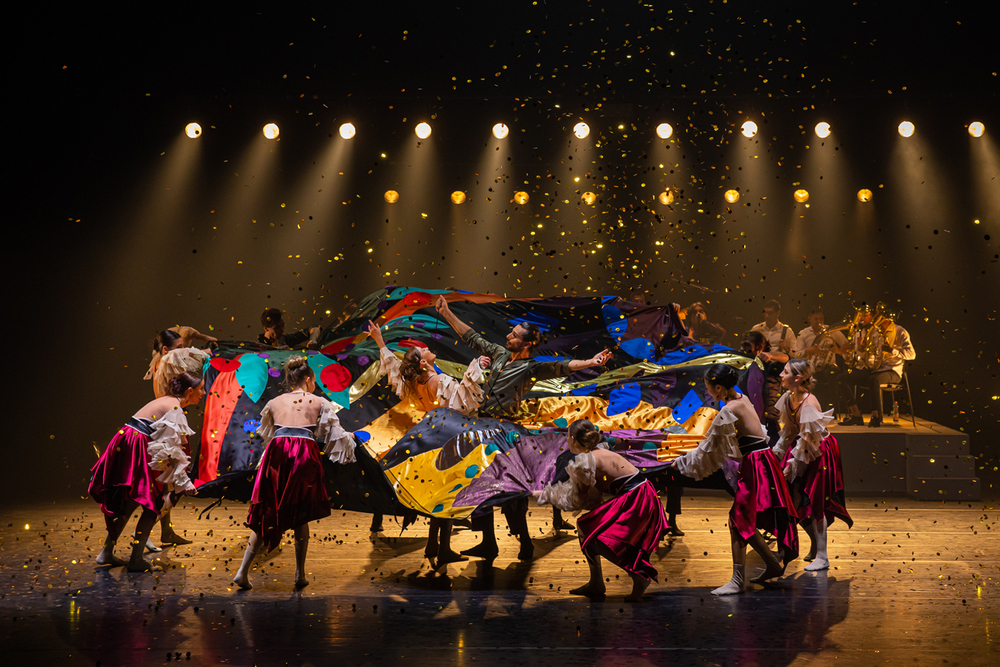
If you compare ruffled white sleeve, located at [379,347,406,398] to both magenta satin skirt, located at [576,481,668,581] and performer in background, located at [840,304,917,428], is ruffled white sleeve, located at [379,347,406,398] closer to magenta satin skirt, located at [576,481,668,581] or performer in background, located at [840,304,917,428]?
magenta satin skirt, located at [576,481,668,581]

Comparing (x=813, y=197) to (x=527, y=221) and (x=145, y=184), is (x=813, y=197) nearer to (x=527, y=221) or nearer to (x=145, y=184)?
(x=527, y=221)

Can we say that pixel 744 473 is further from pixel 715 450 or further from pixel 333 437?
pixel 333 437

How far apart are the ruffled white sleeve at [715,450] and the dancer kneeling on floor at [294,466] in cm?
176

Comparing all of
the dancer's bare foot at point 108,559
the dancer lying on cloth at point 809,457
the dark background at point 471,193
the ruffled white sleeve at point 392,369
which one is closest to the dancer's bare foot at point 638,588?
the dancer lying on cloth at point 809,457

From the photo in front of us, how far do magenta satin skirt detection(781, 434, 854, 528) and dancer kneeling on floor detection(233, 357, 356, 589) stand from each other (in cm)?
254

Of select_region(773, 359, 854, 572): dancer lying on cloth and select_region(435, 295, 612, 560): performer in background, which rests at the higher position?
select_region(435, 295, 612, 560): performer in background

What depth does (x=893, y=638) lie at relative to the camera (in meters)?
3.39

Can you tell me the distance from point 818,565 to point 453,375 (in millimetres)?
2670

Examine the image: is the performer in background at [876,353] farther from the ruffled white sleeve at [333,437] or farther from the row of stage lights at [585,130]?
the ruffled white sleeve at [333,437]

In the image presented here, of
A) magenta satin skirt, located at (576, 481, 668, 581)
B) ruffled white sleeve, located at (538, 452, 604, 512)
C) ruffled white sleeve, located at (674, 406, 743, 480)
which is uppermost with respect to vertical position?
ruffled white sleeve, located at (674, 406, 743, 480)

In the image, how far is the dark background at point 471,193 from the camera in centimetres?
812

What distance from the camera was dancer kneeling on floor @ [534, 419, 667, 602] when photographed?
3.87 meters

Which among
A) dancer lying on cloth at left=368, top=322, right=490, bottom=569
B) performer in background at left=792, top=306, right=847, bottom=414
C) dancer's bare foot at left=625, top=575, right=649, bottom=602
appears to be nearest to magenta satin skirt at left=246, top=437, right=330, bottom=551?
dancer lying on cloth at left=368, top=322, right=490, bottom=569

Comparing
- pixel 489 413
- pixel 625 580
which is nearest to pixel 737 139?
pixel 489 413
